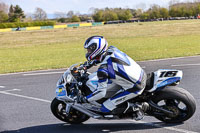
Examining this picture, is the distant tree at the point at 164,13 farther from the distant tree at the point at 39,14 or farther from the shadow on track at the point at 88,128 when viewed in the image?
the shadow on track at the point at 88,128

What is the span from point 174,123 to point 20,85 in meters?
6.63

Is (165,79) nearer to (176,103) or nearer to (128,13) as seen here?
(176,103)

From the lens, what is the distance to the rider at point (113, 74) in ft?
18.4

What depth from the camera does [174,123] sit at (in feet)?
19.9

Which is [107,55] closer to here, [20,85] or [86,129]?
[86,129]

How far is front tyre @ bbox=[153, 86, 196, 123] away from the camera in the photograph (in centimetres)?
564

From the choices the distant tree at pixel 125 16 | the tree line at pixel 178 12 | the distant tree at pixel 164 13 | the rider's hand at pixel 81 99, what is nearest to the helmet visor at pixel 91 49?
the rider's hand at pixel 81 99

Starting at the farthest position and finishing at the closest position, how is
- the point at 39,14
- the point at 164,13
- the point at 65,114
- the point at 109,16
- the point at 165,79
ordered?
1. the point at 39,14
2. the point at 109,16
3. the point at 164,13
4. the point at 65,114
5. the point at 165,79

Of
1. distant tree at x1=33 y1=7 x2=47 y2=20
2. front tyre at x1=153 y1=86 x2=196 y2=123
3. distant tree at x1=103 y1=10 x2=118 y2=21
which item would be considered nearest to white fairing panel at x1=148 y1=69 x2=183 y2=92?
front tyre at x1=153 y1=86 x2=196 y2=123

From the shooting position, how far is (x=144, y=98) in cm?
583

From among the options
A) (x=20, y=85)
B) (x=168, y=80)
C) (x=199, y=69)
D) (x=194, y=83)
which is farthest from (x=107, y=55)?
(x=199, y=69)

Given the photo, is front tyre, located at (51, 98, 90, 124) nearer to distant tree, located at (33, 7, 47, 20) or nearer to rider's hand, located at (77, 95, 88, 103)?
rider's hand, located at (77, 95, 88, 103)

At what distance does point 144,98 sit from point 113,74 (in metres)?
0.77

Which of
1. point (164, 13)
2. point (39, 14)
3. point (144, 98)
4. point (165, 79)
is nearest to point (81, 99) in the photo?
point (144, 98)
